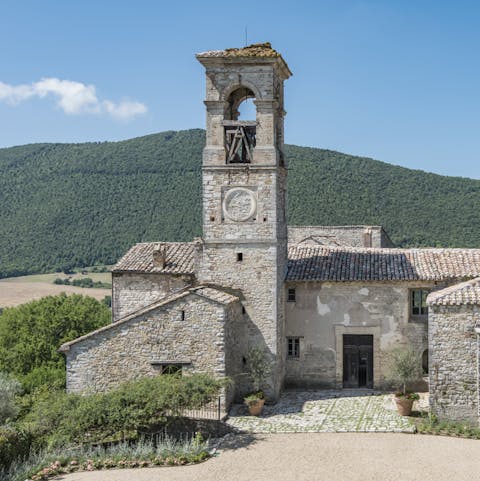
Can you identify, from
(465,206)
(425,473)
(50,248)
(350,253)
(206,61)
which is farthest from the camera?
(50,248)

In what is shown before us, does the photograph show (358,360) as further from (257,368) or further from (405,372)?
(257,368)

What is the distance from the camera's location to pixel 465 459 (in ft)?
54.4

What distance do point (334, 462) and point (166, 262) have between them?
11255mm

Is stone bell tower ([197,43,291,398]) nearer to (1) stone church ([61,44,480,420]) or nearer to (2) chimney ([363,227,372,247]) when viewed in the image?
(1) stone church ([61,44,480,420])

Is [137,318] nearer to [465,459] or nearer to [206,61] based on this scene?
[206,61]

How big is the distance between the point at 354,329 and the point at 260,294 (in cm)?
380

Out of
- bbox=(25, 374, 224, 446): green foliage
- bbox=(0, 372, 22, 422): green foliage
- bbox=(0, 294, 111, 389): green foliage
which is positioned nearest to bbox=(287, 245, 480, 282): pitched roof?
bbox=(25, 374, 224, 446): green foliage

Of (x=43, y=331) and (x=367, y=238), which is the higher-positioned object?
(x=367, y=238)

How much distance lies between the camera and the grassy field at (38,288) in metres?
58.0

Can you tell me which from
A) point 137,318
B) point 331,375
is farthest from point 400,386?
point 137,318

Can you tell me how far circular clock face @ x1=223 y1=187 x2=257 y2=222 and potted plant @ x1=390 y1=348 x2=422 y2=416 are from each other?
679 centimetres

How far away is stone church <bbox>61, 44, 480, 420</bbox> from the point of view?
2028cm

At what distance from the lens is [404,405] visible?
66.8 feet

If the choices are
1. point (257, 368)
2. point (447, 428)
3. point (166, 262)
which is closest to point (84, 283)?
point (166, 262)
